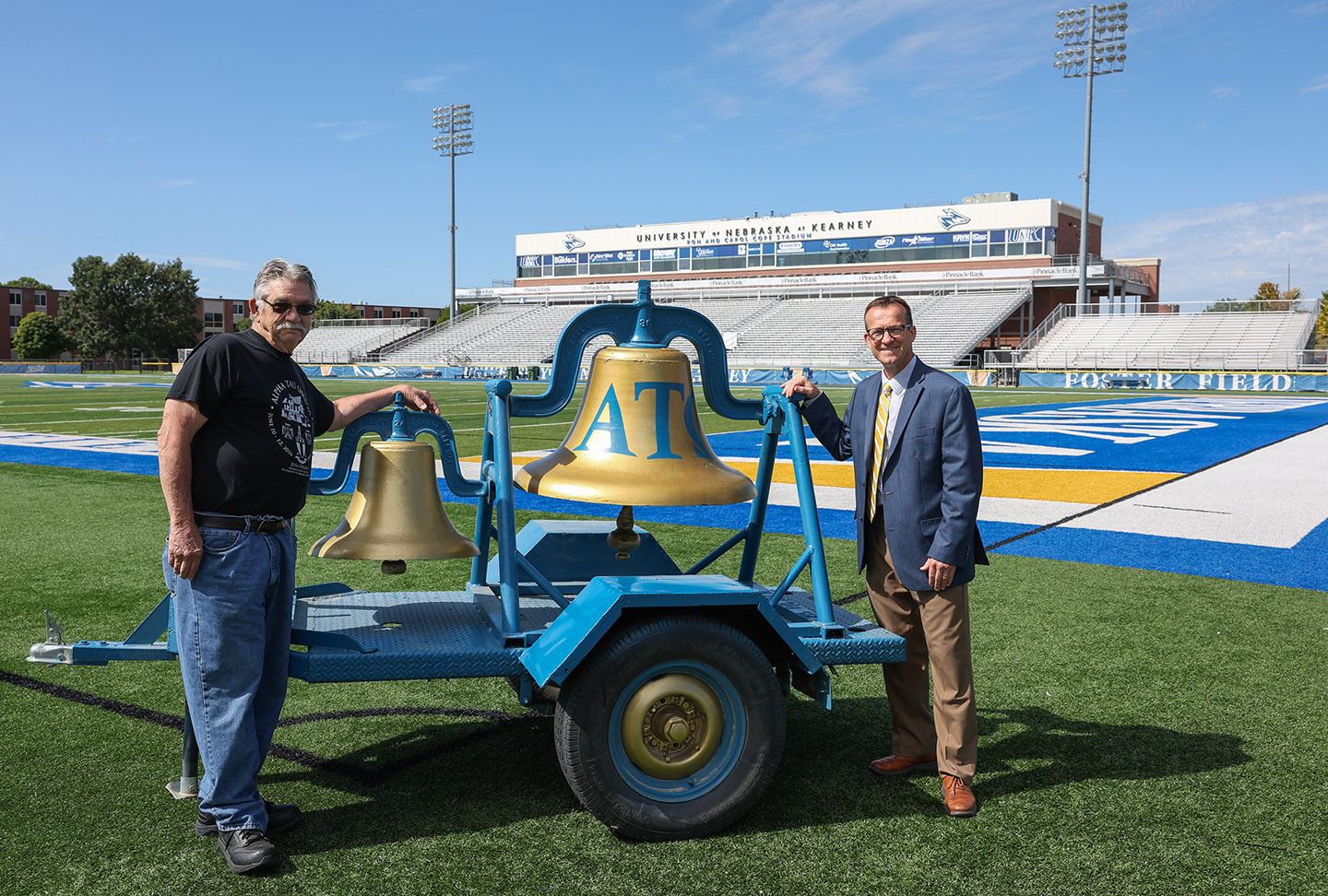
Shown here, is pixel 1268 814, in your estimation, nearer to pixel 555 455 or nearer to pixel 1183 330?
pixel 555 455

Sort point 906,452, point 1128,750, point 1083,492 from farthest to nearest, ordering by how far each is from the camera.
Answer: point 1083,492 → point 1128,750 → point 906,452

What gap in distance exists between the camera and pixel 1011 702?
4539 millimetres

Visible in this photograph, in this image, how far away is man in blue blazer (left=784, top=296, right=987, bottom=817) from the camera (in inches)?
138

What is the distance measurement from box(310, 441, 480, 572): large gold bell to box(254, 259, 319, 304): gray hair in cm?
79

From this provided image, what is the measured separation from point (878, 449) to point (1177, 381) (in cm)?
4285

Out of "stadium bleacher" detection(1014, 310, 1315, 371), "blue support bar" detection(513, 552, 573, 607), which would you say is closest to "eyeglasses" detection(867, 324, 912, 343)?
"blue support bar" detection(513, 552, 573, 607)

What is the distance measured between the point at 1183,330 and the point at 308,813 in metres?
53.1

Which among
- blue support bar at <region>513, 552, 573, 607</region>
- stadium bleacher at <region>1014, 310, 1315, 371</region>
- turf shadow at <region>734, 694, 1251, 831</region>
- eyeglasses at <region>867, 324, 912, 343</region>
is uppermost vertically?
stadium bleacher at <region>1014, 310, 1315, 371</region>

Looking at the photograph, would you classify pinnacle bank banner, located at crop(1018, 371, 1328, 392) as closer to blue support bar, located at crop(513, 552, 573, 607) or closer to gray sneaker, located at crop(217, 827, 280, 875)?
blue support bar, located at crop(513, 552, 573, 607)

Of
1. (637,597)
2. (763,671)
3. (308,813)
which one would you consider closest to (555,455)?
(637,597)

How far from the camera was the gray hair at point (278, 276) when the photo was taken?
3137 mm

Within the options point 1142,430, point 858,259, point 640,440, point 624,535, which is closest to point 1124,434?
point 1142,430

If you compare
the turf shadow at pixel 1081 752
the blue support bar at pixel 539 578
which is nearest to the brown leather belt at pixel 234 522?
the blue support bar at pixel 539 578

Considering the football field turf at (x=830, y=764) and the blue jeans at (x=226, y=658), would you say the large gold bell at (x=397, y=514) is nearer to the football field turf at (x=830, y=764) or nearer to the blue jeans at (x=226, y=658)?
the blue jeans at (x=226, y=658)
